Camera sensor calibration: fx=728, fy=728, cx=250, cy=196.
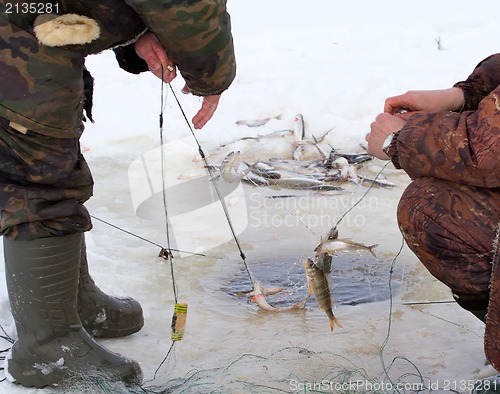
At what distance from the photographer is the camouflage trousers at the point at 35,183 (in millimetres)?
2611

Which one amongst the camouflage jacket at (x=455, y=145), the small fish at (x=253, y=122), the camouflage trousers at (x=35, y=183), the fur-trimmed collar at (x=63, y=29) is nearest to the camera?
the camouflage jacket at (x=455, y=145)

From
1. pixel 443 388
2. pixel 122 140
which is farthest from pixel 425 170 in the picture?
pixel 122 140

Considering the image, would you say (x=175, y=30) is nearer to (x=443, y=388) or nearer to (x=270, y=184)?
(x=443, y=388)

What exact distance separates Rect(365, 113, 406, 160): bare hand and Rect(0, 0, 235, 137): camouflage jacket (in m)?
0.67

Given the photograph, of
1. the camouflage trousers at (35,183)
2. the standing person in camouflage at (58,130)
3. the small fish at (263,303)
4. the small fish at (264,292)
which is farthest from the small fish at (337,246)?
the camouflage trousers at (35,183)

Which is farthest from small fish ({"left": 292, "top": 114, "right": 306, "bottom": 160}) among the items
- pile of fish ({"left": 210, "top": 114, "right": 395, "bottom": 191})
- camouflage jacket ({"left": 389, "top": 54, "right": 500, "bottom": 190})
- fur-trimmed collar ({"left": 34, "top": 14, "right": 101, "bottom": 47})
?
fur-trimmed collar ({"left": 34, "top": 14, "right": 101, "bottom": 47})

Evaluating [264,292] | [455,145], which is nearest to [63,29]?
[455,145]

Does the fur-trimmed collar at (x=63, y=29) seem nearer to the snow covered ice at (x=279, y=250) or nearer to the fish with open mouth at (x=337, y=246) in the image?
the snow covered ice at (x=279, y=250)

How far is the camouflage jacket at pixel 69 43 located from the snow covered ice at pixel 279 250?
104 centimetres

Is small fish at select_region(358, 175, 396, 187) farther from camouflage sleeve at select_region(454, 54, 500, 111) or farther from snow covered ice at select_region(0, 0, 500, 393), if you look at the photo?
camouflage sleeve at select_region(454, 54, 500, 111)

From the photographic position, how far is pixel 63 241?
2.76m

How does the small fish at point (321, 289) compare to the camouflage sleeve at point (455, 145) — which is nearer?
the camouflage sleeve at point (455, 145)

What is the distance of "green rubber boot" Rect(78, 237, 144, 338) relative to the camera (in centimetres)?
318

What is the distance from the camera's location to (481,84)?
313cm
